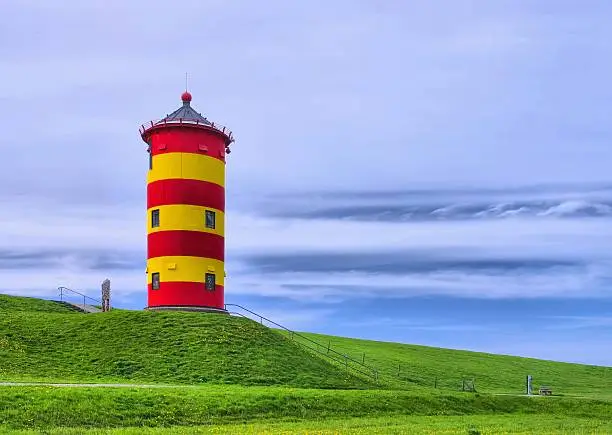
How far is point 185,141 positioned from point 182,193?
314 cm

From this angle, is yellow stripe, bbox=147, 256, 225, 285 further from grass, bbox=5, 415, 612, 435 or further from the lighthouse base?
grass, bbox=5, 415, 612, 435

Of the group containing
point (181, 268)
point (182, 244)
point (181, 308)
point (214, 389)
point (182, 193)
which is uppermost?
point (182, 193)

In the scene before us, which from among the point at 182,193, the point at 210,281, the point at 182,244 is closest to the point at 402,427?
the point at 210,281

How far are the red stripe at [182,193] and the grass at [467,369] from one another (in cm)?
1514

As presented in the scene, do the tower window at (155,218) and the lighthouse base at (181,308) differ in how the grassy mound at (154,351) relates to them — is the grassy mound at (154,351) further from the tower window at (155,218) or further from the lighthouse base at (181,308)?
the tower window at (155,218)

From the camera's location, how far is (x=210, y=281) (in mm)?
44188

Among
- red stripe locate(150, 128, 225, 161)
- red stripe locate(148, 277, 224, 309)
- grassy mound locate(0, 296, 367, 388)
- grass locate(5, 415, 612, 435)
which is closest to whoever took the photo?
grass locate(5, 415, 612, 435)

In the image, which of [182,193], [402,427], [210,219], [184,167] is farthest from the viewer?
[210,219]

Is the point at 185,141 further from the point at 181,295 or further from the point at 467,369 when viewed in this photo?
the point at 467,369

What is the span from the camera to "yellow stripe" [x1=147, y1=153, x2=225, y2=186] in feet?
144

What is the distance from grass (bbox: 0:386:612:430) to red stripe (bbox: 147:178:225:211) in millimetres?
16939

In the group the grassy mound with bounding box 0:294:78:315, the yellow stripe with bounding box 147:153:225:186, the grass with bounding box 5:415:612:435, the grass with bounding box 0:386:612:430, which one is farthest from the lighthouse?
the grass with bounding box 5:415:612:435

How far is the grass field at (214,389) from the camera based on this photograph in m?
22.7

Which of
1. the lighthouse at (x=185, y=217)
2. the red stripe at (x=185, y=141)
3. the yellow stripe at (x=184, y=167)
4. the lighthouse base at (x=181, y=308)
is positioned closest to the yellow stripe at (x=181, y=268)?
the lighthouse at (x=185, y=217)
